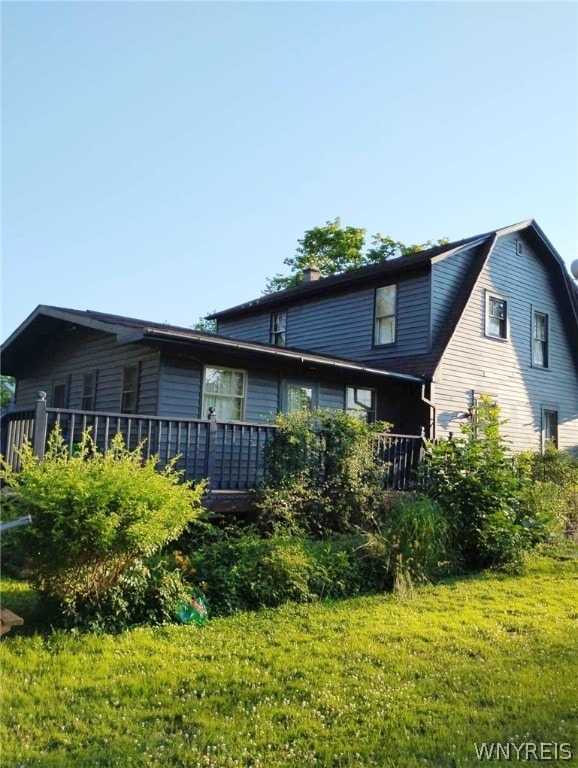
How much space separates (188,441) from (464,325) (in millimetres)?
8840

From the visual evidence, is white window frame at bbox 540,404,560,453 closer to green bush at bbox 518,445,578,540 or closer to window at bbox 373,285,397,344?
green bush at bbox 518,445,578,540

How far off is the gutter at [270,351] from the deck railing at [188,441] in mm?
1439

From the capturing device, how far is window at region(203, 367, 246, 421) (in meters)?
11.7

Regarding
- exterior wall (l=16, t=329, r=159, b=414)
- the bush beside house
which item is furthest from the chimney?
the bush beside house

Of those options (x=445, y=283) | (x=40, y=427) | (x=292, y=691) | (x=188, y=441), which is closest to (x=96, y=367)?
(x=188, y=441)

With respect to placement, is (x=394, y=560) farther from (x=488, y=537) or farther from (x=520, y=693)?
(x=520, y=693)

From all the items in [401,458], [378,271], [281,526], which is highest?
[378,271]

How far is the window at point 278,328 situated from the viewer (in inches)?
737

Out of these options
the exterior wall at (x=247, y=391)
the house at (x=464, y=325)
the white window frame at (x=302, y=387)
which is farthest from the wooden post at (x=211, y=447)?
the house at (x=464, y=325)

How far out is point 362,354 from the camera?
16.1m

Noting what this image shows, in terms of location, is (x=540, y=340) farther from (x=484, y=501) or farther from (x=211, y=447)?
(x=211, y=447)

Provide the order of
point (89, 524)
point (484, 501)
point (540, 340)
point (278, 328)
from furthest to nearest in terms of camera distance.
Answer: point (278, 328), point (540, 340), point (484, 501), point (89, 524)

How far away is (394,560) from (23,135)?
325 inches

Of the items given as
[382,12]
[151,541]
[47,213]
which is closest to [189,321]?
[47,213]
